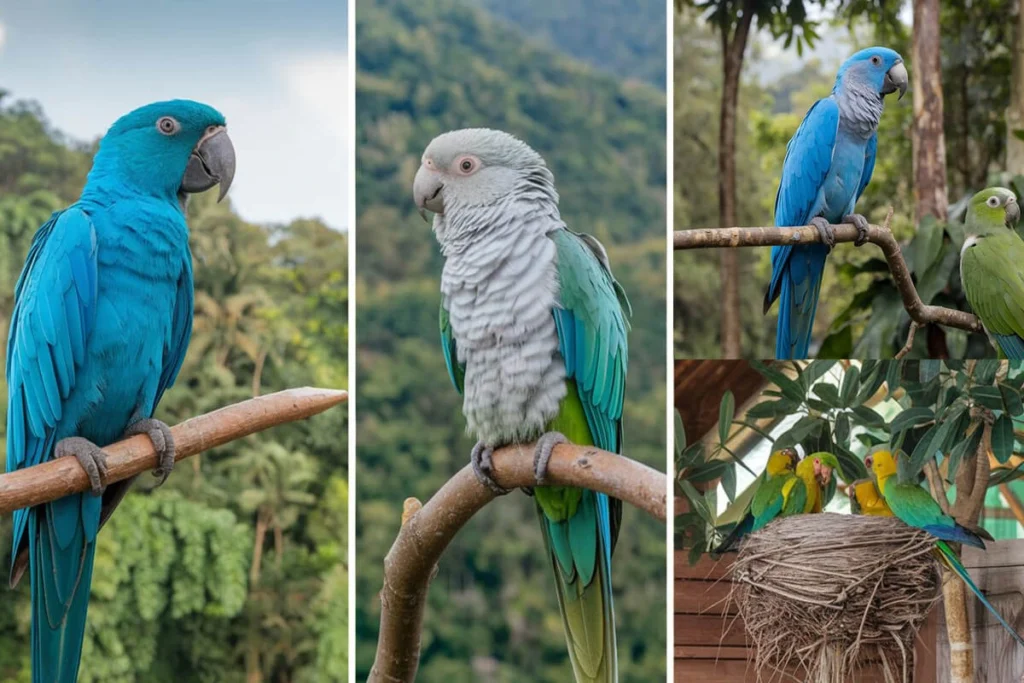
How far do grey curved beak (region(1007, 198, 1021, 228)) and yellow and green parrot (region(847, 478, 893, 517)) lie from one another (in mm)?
685

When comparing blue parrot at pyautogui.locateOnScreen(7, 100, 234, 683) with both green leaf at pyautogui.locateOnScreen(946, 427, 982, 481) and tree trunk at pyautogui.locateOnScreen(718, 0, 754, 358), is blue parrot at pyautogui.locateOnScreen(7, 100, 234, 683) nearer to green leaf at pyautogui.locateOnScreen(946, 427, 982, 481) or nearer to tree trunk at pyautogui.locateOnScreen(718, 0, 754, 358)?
tree trunk at pyautogui.locateOnScreen(718, 0, 754, 358)

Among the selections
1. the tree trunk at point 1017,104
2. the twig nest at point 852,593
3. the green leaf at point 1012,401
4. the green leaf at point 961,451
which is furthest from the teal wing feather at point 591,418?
the tree trunk at point 1017,104

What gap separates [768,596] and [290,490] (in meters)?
1.22

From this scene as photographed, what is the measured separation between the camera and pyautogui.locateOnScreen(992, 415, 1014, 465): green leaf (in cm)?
209

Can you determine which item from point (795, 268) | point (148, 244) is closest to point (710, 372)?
point (795, 268)

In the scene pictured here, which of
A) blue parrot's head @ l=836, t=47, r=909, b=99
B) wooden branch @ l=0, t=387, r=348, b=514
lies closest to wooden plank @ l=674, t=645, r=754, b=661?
wooden branch @ l=0, t=387, r=348, b=514

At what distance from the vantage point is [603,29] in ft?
8.09

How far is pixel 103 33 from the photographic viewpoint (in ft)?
7.73

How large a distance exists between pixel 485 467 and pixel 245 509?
0.85m

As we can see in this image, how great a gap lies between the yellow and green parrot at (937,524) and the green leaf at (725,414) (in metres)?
0.37

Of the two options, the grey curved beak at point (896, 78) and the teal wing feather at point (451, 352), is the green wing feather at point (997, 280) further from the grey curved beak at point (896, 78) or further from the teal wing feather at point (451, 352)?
the teal wing feather at point (451, 352)

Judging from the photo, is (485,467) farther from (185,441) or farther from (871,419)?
(871,419)

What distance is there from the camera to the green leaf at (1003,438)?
6.85 ft

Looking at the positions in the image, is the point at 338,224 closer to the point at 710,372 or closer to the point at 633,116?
→ the point at 633,116
